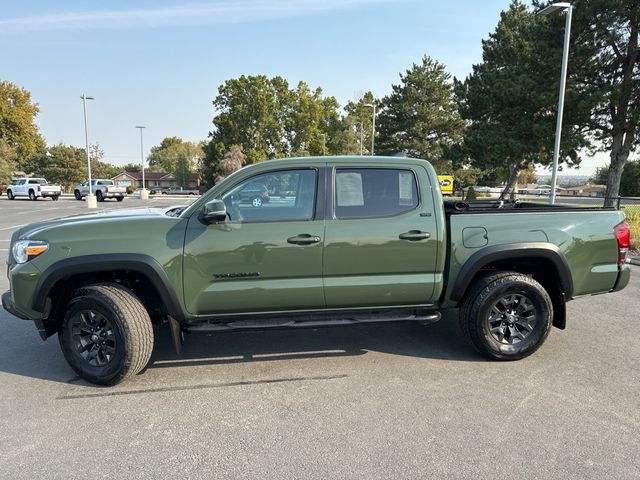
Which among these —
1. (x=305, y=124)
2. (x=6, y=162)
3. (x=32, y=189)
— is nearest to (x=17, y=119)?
(x=6, y=162)

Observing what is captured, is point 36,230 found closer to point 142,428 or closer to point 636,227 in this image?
point 142,428

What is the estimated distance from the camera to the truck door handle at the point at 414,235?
12.2 ft

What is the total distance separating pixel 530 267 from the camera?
13.8 feet

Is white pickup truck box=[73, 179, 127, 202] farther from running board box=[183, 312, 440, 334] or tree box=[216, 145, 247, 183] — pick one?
running board box=[183, 312, 440, 334]

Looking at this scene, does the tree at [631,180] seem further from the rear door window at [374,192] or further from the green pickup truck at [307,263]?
the rear door window at [374,192]

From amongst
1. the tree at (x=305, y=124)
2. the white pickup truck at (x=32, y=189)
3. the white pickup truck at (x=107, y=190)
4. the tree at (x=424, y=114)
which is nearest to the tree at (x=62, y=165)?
the tree at (x=305, y=124)

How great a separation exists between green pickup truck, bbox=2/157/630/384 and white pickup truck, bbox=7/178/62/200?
34770 mm

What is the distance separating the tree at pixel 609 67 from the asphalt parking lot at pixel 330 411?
1671 centimetres

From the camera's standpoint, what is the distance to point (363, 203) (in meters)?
3.80

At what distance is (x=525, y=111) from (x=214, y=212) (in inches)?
810

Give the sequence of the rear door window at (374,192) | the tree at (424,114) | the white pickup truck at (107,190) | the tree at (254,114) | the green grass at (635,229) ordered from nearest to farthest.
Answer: the rear door window at (374,192)
the green grass at (635,229)
the white pickup truck at (107,190)
the tree at (424,114)
the tree at (254,114)

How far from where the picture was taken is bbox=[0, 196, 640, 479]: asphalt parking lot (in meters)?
2.58

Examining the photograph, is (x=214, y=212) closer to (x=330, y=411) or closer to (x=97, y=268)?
(x=97, y=268)

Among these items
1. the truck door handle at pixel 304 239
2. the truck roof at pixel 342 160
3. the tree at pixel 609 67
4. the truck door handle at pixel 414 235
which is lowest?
the truck door handle at pixel 304 239
